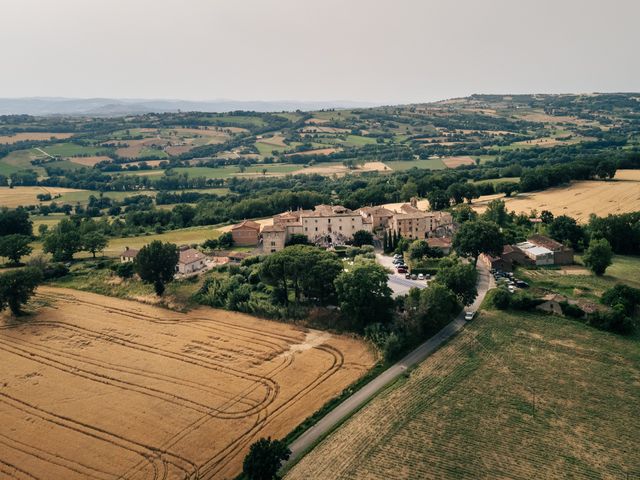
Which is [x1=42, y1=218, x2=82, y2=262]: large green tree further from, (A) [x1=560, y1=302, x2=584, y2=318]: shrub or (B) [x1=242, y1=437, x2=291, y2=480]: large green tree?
(A) [x1=560, y1=302, x2=584, y2=318]: shrub

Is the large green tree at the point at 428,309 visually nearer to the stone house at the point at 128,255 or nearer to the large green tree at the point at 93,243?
the stone house at the point at 128,255

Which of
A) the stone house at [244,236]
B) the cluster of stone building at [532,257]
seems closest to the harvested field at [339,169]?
the stone house at [244,236]

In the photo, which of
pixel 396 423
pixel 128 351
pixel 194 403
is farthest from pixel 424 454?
pixel 128 351

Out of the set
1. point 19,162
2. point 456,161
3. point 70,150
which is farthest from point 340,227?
point 70,150

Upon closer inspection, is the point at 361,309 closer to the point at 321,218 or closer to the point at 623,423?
the point at 623,423

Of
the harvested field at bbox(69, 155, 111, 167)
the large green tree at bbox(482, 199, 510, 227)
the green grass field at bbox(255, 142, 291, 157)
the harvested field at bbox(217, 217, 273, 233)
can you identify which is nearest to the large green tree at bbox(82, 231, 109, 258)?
the harvested field at bbox(217, 217, 273, 233)
